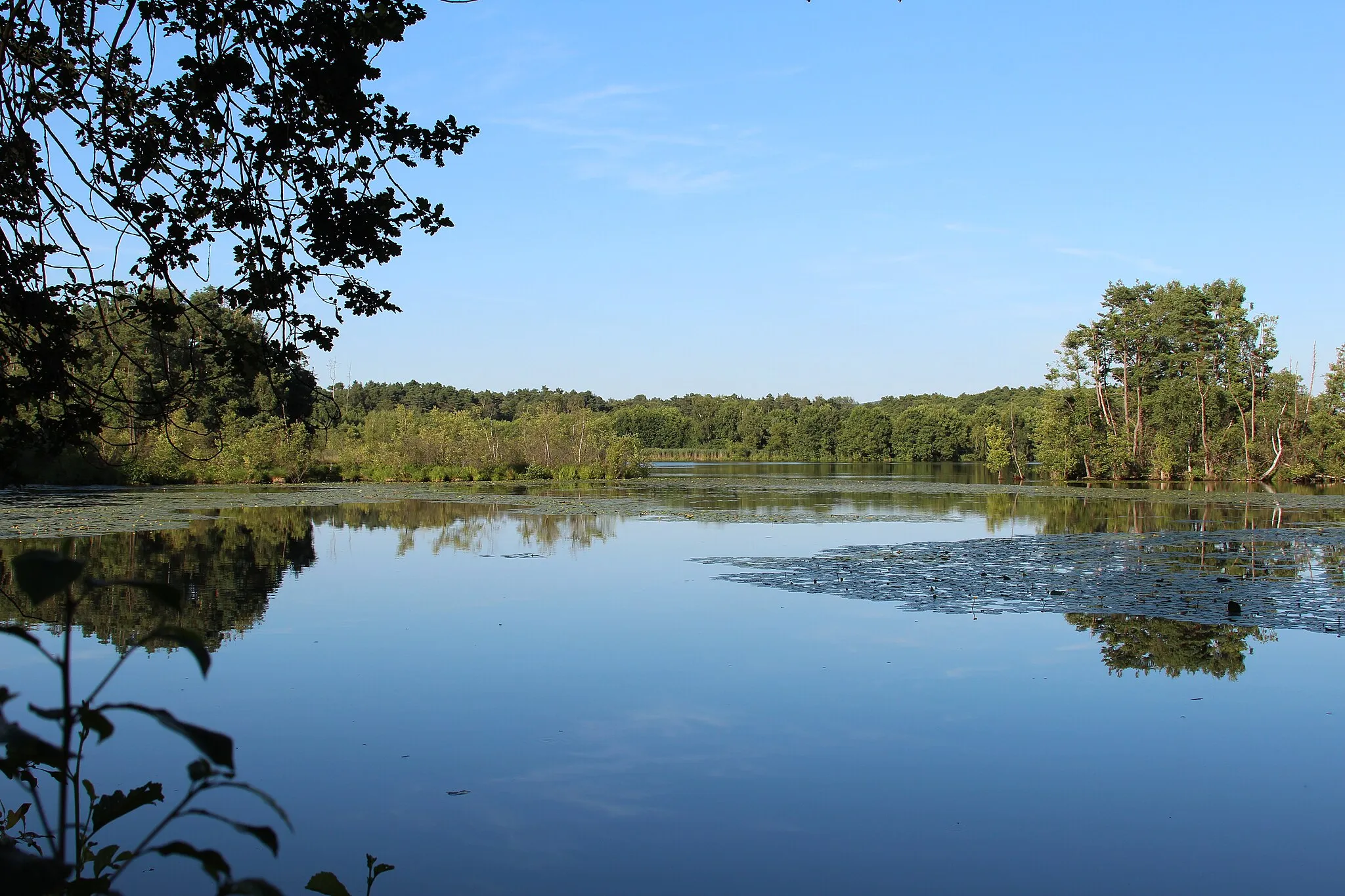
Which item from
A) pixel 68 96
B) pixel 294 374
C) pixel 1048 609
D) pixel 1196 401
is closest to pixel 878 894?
pixel 294 374

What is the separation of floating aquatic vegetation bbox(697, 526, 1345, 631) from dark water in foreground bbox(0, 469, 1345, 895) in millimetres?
93

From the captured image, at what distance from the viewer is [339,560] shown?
603 inches

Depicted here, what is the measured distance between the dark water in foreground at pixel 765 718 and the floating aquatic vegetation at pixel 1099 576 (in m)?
0.09

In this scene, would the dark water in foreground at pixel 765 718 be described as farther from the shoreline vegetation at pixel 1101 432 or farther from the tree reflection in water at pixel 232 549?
the shoreline vegetation at pixel 1101 432

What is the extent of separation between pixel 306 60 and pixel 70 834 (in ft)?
11.6

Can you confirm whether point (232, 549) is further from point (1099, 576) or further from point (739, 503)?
point (739, 503)

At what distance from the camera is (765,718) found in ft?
23.1

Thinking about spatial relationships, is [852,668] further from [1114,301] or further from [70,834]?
[1114,301]

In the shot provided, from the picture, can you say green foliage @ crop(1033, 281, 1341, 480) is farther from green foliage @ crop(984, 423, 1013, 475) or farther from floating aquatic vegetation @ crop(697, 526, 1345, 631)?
floating aquatic vegetation @ crop(697, 526, 1345, 631)

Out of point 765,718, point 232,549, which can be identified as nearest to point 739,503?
point 232,549

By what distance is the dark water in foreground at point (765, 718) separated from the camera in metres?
4.88

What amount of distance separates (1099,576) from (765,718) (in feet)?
26.3

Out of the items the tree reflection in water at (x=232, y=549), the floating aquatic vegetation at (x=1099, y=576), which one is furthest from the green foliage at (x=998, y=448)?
the floating aquatic vegetation at (x=1099, y=576)

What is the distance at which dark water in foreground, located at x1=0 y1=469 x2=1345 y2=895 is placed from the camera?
16.0 ft
